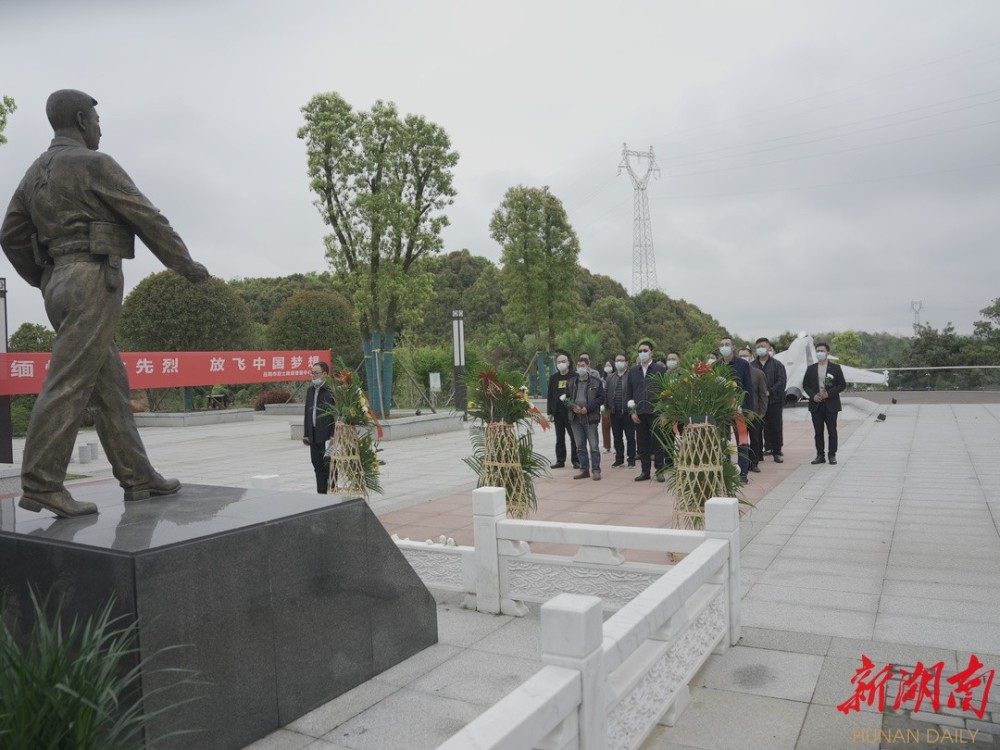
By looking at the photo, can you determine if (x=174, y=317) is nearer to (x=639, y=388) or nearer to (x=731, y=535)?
(x=639, y=388)

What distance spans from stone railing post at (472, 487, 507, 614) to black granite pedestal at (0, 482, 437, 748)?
1.86 ft

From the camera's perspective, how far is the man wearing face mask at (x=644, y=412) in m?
9.12

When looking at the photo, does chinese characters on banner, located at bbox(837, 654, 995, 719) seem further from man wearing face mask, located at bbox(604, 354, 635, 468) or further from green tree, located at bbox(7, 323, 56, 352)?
green tree, located at bbox(7, 323, 56, 352)

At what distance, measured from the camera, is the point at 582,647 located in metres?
2.37

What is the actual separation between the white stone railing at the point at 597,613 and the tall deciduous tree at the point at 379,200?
1164 cm

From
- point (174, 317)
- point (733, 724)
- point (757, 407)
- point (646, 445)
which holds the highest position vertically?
point (174, 317)

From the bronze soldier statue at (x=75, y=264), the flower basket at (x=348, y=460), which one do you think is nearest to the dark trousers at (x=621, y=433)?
the flower basket at (x=348, y=460)

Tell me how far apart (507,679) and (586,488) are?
5.22 metres

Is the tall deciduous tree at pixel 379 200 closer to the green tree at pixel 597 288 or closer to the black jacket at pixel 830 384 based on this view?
the black jacket at pixel 830 384

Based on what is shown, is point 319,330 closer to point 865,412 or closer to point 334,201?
point 334,201

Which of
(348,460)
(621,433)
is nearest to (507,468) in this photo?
(348,460)

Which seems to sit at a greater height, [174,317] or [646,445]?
[174,317]

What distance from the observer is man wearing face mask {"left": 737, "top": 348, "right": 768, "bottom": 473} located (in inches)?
385

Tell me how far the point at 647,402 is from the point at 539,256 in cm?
1467
